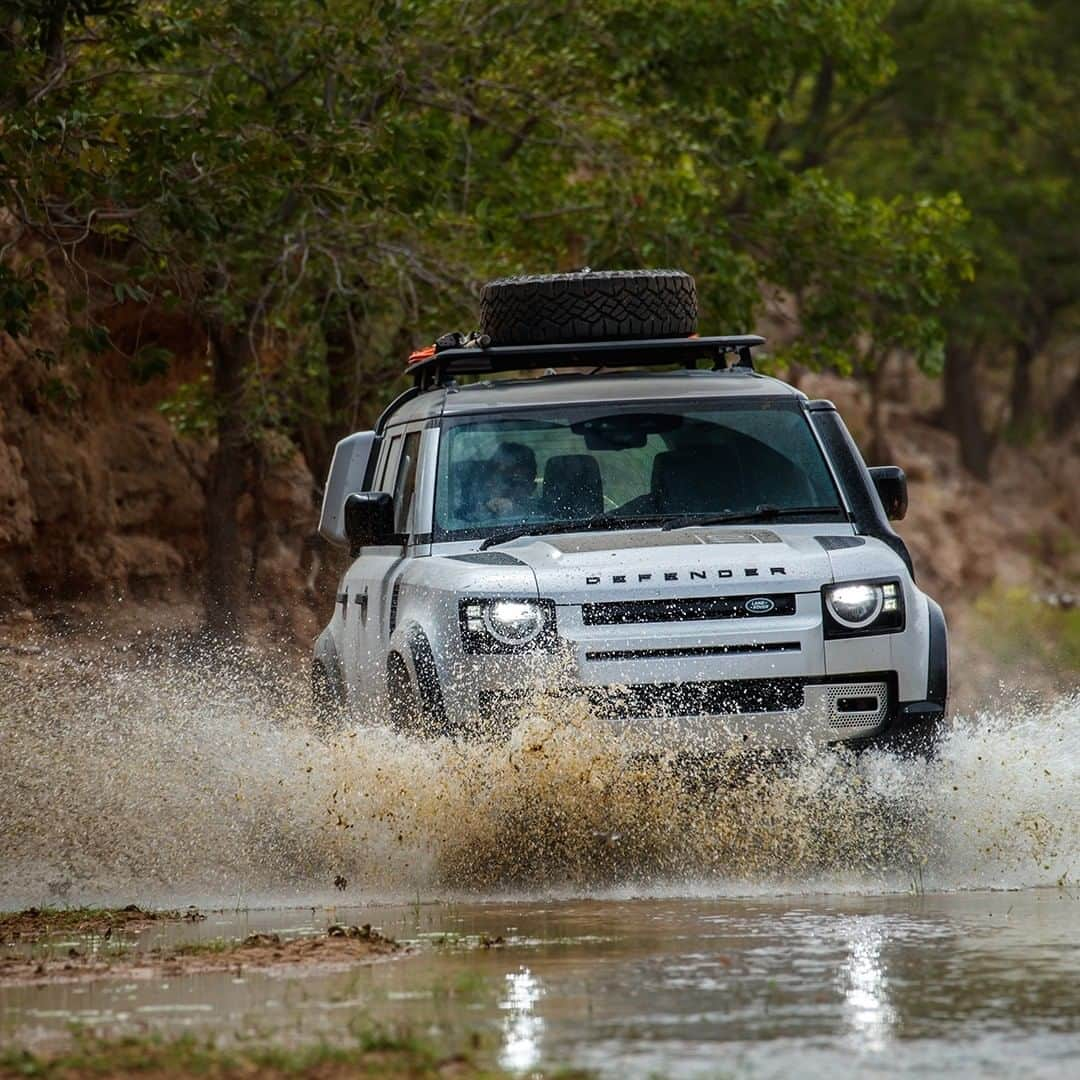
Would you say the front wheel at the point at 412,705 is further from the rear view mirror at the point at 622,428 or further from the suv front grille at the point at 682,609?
the rear view mirror at the point at 622,428

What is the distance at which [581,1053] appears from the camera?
197 inches

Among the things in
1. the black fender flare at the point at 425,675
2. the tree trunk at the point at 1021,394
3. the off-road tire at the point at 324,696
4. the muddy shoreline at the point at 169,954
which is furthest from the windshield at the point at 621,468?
the tree trunk at the point at 1021,394

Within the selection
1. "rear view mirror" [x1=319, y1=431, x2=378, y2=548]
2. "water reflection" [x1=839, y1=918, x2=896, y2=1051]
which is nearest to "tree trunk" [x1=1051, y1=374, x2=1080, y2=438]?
"rear view mirror" [x1=319, y1=431, x2=378, y2=548]

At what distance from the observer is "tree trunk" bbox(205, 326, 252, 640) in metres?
16.4

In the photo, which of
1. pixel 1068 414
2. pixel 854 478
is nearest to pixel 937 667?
pixel 854 478

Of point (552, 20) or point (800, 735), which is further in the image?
point (552, 20)

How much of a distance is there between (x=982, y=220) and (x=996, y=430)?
8.07 metres

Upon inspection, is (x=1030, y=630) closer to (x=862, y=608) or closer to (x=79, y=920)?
(x=862, y=608)

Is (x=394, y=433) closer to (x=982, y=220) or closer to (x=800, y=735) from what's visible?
(x=800, y=735)

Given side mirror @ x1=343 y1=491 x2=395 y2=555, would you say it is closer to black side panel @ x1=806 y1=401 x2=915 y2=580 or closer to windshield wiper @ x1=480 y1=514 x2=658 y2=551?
windshield wiper @ x1=480 y1=514 x2=658 y2=551

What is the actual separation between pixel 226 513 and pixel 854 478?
8343 mm

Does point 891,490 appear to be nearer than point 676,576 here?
No

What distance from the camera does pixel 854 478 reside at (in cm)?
946

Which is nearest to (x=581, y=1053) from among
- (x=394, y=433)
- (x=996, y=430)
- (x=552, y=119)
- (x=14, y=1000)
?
(x=14, y=1000)
